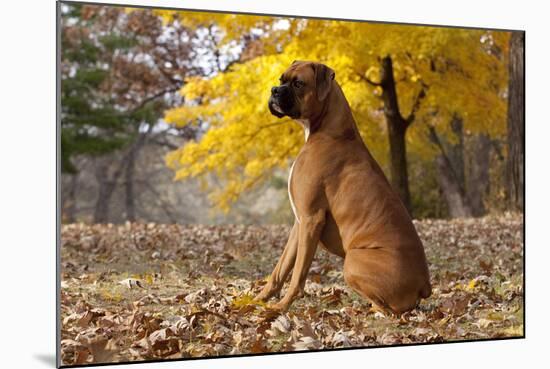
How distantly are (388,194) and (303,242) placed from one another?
2.37 ft

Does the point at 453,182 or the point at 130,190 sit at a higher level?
the point at 453,182

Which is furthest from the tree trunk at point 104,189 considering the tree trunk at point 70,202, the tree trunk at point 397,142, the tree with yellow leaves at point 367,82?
the tree trunk at point 397,142

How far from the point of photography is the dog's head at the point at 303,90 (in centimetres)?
536

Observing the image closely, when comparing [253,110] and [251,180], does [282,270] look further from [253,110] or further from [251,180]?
[251,180]

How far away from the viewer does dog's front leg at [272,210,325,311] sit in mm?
5234

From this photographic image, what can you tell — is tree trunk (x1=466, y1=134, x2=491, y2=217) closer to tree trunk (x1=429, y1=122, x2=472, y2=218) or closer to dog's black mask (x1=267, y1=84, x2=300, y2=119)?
tree trunk (x1=429, y1=122, x2=472, y2=218)

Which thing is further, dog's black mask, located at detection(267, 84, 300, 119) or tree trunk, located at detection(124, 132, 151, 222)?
tree trunk, located at detection(124, 132, 151, 222)

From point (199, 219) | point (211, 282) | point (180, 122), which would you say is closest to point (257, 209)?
point (199, 219)

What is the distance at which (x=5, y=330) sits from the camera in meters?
5.59

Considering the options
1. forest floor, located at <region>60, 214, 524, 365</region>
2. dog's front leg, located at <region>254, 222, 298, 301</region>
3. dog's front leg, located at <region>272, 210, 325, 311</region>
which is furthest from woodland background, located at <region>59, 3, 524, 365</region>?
dog's front leg, located at <region>272, 210, 325, 311</region>

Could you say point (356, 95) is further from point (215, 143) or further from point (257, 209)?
point (257, 209)

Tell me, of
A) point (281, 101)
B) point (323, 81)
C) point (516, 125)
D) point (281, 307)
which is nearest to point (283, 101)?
point (281, 101)

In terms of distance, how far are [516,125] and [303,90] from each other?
18.0 ft

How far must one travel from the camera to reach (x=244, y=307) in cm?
539
